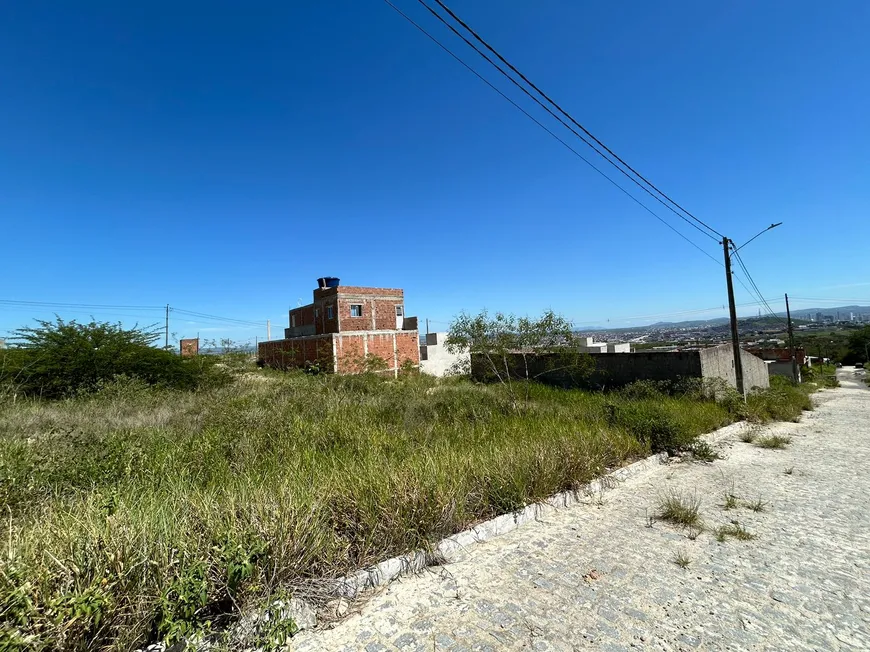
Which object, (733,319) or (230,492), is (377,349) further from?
(230,492)

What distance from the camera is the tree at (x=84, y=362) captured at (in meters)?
11.5

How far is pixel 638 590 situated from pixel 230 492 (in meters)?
3.62

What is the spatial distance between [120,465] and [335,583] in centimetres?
340

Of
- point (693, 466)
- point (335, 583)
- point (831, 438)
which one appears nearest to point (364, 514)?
point (335, 583)

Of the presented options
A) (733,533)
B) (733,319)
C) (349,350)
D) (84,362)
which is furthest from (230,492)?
(349,350)

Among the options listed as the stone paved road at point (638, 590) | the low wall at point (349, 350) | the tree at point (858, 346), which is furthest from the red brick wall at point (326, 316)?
the tree at point (858, 346)

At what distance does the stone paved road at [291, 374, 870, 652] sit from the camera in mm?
2559

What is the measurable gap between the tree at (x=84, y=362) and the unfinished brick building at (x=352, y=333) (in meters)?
10.4

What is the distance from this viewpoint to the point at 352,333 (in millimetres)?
25781

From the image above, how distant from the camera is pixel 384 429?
6922 millimetres

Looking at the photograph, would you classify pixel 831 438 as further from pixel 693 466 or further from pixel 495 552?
pixel 495 552

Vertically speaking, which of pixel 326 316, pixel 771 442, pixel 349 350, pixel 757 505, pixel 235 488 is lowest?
pixel 771 442

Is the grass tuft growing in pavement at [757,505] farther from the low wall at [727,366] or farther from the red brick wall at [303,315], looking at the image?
the red brick wall at [303,315]

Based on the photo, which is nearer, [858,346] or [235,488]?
[235,488]
